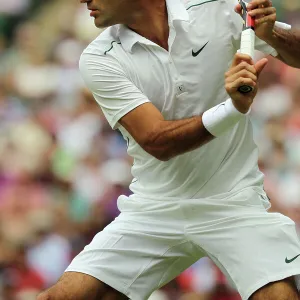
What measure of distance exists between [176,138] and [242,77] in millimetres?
488

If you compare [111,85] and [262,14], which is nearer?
[262,14]

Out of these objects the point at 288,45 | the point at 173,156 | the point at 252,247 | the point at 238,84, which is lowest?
the point at 252,247

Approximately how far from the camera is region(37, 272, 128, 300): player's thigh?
12.8 ft

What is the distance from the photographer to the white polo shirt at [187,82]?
398cm

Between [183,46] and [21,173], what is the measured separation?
3041 millimetres

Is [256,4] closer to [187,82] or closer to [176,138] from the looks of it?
[187,82]

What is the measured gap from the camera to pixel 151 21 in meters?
4.11

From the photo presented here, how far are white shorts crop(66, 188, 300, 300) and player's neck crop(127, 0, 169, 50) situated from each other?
72 cm

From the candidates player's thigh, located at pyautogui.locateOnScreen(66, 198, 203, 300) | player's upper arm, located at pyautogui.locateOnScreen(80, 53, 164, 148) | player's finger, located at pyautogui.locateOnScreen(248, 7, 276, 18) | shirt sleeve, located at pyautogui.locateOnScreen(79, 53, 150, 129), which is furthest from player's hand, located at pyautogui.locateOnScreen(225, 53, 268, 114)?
player's thigh, located at pyautogui.locateOnScreen(66, 198, 203, 300)

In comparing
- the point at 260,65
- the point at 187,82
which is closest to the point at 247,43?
the point at 260,65

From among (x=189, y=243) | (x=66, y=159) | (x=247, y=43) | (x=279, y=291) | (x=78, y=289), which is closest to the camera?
(x=247, y=43)

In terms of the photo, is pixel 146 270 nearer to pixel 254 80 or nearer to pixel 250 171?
pixel 250 171

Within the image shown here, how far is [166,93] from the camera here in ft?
13.1

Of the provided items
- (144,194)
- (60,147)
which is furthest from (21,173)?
(144,194)
